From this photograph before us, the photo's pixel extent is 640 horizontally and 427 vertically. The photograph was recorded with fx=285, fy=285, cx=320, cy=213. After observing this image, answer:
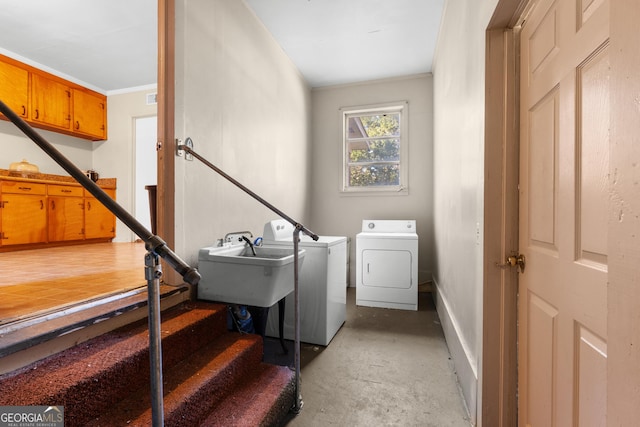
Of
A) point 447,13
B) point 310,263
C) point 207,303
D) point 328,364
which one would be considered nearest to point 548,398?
point 328,364

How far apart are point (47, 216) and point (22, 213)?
0.26 meters

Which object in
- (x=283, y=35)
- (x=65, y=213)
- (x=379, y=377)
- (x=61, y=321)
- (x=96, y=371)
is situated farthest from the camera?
(x=65, y=213)

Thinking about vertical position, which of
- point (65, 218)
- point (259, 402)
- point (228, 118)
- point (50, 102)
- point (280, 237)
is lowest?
point (259, 402)

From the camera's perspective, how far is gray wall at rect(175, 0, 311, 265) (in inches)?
72.7

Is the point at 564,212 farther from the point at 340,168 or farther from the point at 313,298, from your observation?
the point at 340,168

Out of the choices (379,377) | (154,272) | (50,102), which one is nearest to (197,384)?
(154,272)

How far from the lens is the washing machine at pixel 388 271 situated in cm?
304

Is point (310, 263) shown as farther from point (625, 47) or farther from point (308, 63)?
point (308, 63)

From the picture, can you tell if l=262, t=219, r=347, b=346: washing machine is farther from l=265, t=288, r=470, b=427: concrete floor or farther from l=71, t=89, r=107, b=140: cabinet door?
l=71, t=89, r=107, b=140: cabinet door

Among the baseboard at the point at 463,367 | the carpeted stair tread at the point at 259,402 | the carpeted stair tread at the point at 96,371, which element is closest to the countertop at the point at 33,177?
the carpeted stair tread at the point at 96,371

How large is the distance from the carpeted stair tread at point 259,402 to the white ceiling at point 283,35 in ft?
9.24

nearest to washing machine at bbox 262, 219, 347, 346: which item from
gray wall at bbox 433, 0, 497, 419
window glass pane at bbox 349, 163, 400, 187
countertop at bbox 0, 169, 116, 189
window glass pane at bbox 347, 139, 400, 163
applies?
gray wall at bbox 433, 0, 497, 419

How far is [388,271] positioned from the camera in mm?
3102

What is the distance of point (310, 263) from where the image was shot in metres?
2.27
